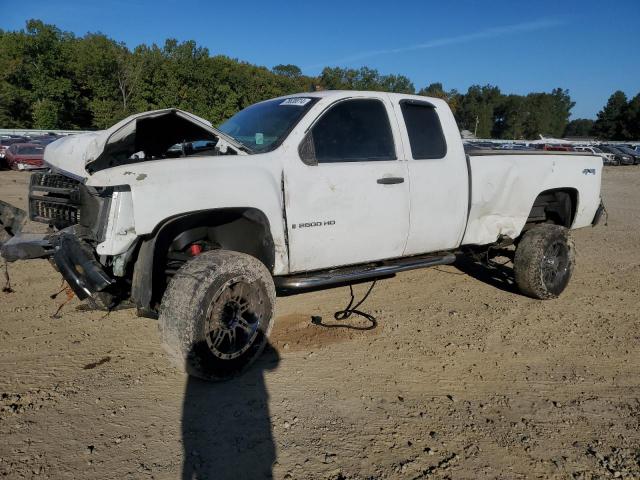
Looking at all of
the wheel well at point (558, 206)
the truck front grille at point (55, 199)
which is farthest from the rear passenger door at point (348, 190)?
the wheel well at point (558, 206)

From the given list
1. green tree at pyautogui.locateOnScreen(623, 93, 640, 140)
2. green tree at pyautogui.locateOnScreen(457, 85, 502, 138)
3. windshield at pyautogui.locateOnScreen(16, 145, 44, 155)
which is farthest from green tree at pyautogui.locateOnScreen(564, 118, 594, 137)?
windshield at pyautogui.locateOnScreen(16, 145, 44, 155)

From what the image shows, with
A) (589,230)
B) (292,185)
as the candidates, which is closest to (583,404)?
(292,185)

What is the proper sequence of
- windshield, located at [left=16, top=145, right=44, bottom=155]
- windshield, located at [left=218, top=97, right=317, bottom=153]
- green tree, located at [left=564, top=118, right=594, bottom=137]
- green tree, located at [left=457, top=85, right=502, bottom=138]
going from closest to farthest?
windshield, located at [left=218, top=97, right=317, bottom=153], windshield, located at [left=16, top=145, right=44, bottom=155], green tree, located at [left=457, top=85, right=502, bottom=138], green tree, located at [left=564, top=118, right=594, bottom=137]

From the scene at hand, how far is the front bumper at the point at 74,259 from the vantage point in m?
3.22

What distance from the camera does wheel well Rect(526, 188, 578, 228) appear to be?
5.81m

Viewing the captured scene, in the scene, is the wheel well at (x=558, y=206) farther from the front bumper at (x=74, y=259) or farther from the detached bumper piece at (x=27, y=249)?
the detached bumper piece at (x=27, y=249)

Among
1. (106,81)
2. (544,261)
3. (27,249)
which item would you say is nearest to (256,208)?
(27,249)

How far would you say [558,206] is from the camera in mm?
5949

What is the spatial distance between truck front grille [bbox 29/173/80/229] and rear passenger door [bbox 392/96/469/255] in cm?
276

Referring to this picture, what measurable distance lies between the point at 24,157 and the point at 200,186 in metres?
24.5

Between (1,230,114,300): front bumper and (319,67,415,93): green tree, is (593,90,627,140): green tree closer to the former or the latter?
(319,67,415,93): green tree

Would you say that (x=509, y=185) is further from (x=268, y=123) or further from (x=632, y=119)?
(x=632, y=119)

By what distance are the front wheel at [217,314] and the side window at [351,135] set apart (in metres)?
1.04

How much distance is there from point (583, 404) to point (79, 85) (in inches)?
2657
